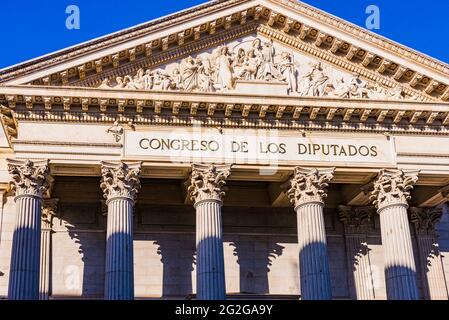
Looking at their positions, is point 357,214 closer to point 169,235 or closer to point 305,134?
point 305,134

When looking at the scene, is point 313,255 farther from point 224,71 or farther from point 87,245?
point 87,245

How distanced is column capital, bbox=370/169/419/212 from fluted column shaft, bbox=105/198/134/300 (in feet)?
31.6

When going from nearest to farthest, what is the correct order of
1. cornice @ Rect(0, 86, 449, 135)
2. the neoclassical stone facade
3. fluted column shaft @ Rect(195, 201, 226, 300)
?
fluted column shaft @ Rect(195, 201, 226, 300)
the neoclassical stone facade
cornice @ Rect(0, 86, 449, 135)

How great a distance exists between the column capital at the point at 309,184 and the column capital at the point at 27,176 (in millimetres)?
9308

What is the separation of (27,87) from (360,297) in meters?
16.2

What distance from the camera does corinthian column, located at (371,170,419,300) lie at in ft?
92.3

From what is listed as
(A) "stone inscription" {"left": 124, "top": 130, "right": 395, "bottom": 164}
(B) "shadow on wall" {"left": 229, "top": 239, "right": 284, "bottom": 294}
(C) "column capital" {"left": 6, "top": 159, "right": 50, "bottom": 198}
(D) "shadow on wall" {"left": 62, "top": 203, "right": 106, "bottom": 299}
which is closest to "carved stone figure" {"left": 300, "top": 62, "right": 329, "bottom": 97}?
(A) "stone inscription" {"left": 124, "top": 130, "right": 395, "bottom": 164}

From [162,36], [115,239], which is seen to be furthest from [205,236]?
[162,36]

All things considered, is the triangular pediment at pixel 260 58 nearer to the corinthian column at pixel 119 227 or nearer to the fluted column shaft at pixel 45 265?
the corinthian column at pixel 119 227

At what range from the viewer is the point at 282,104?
28922 millimetres

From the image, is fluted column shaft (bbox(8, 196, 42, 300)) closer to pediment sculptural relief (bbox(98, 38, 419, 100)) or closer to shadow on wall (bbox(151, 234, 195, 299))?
pediment sculptural relief (bbox(98, 38, 419, 100))

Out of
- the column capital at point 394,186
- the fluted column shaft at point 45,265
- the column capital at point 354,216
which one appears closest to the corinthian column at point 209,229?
the column capital at point 394,186

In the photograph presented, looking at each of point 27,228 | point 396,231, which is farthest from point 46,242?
point 396,231
